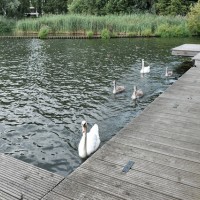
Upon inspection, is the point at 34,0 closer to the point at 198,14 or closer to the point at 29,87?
the point at 198,14

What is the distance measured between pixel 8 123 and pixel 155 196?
691 centimetres

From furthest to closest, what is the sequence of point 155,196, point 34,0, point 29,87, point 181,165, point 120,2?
point 34,0
point 120,2
point 29,87
point 181,165
point 155,196

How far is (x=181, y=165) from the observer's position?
5.99m

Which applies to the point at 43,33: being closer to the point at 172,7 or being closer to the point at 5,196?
the point at 172,7

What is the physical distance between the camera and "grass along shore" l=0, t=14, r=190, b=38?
35.1m

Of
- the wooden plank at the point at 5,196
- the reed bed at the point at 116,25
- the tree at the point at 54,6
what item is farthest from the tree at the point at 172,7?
the wooden plank at the point at 5,196

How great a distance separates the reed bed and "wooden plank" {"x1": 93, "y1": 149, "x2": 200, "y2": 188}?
29920 mm

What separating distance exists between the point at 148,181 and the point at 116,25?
105ft

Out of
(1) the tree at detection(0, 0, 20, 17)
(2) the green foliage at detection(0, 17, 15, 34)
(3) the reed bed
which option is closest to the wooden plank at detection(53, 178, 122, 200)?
(3) the reed bed

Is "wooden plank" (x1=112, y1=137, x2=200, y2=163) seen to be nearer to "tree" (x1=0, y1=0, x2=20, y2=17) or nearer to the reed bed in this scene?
the reed bed

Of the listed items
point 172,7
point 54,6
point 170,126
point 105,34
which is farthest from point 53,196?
point 54,6

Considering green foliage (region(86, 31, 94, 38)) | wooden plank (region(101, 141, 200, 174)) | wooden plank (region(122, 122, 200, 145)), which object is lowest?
wooden plank (region(101, 141, 200, 174))

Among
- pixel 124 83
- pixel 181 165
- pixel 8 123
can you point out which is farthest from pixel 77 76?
pixel 181 165

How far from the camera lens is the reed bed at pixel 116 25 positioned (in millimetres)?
35250
